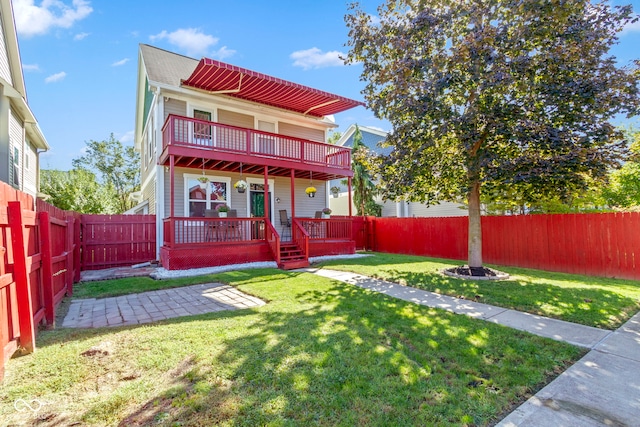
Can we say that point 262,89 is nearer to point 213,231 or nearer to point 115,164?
point 213,231

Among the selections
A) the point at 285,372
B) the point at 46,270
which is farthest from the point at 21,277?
the point at 285,372

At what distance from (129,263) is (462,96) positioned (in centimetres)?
1130

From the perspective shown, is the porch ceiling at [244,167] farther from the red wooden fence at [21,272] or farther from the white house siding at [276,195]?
the red wooden fence at [21,272]

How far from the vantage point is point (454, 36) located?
278 inches

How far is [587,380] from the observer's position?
267cm

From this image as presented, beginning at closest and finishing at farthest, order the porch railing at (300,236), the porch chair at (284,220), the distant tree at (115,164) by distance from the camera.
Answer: the porch railing at (300,236) → the porch chair at (284,220) → the distant tree at (115,164)

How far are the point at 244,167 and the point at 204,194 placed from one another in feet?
5.78

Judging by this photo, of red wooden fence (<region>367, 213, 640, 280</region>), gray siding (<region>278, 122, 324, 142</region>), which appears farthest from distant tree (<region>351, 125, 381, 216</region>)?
red wooden fence (<region>367, 213, 640, 280</region>)

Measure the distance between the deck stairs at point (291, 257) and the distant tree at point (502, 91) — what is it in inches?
155

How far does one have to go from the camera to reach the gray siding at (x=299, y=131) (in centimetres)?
1322

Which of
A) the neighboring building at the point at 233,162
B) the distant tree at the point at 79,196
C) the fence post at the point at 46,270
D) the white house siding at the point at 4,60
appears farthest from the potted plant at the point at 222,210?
the distant tree at the point at 79,196

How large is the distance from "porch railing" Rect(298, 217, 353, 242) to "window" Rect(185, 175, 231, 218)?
326 cm

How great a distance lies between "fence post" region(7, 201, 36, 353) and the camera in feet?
9.87

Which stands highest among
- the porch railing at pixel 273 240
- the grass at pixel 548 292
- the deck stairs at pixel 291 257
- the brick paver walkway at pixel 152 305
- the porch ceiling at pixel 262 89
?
the porch ceiling at pixel 262 89
